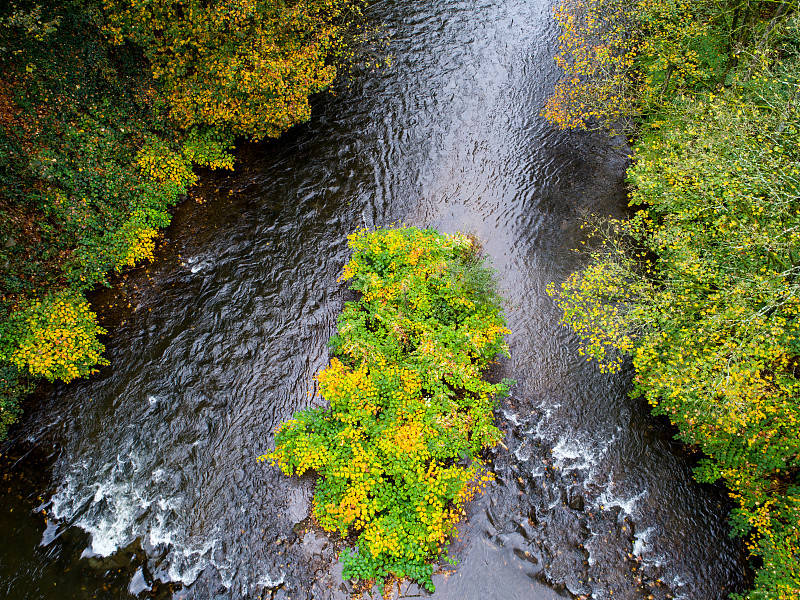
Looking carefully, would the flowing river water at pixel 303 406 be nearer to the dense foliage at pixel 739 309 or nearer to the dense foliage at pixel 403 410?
the dense foliage at pixel 403 410

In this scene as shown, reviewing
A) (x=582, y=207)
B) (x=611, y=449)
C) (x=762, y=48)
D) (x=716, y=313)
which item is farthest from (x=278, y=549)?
(x=762, y=48)

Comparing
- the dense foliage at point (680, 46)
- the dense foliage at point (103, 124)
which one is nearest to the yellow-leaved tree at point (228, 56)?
the dense foliage at point (103, 124)

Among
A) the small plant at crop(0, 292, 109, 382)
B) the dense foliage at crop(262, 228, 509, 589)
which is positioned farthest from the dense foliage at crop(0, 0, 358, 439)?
the dense foliage at crop(262, 228, 509, 589)

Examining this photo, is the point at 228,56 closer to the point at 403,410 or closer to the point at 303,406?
the point at 303,406

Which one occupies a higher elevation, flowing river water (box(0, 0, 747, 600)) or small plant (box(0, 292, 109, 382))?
small plant (box(0, 292, 109, 382))

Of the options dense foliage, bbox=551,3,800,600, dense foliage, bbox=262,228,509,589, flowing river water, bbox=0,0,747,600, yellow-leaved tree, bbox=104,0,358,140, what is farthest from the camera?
yellow-leaved tree, bbox=104,0,358,140

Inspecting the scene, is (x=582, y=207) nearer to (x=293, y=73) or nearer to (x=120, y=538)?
(x=293, y=73)

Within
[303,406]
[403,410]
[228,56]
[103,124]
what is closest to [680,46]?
[403,410]

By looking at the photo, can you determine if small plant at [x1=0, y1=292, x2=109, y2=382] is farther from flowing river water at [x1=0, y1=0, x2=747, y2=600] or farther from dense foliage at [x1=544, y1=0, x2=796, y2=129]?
dense foliage at [x1=544, y1=0, x2=796, y2=129]
